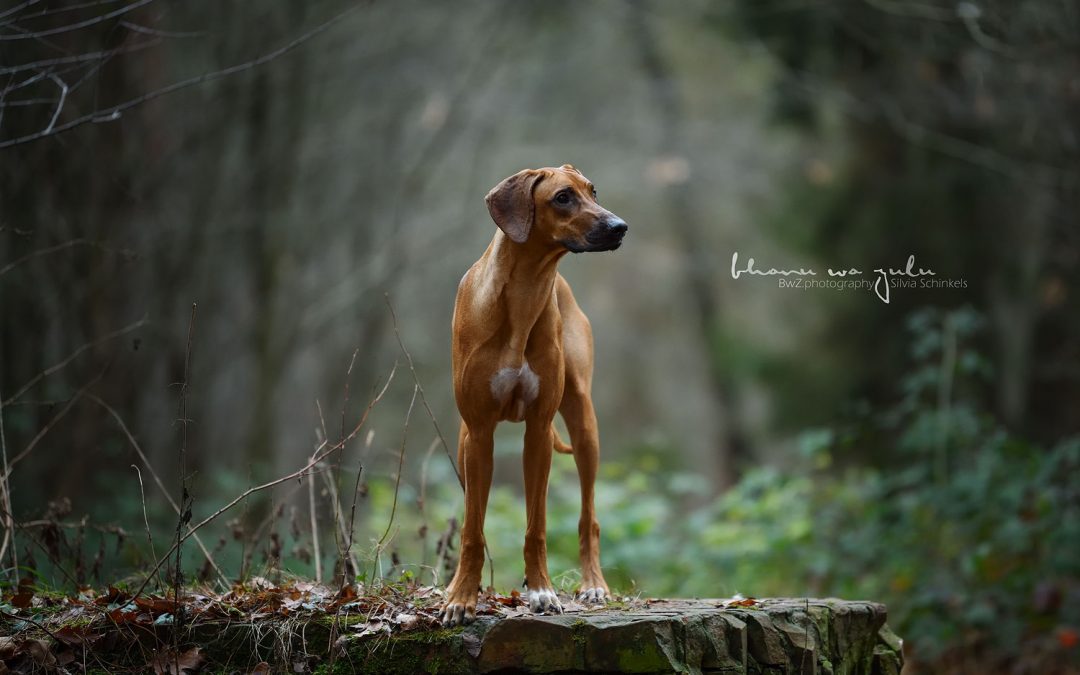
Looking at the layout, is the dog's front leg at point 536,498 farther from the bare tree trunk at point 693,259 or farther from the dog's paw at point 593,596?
the bare tree trunk at point 693,259

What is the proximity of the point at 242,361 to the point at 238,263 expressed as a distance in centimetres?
241

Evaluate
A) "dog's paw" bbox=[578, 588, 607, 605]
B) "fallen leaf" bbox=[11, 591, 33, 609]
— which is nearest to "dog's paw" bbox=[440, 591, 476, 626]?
"dog's paw" bbox=[578, 588, 607, 605]

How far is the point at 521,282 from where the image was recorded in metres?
4.51

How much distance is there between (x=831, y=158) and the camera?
603 inches

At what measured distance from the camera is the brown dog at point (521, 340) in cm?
439

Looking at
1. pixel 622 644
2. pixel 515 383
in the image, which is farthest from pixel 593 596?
pixel 515 383

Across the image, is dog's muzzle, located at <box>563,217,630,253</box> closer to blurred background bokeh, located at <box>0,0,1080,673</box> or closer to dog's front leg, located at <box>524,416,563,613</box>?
dog's front leg, located at <box>524,416,563,613</box>

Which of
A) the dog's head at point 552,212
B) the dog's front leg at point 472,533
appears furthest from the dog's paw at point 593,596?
the dog's head at point 552,212

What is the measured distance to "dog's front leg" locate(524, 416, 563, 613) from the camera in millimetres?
4582

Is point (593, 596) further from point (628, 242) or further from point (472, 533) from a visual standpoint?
point (628, 242)

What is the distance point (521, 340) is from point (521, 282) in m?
0.26

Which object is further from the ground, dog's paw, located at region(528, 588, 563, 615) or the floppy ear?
the floppy ear

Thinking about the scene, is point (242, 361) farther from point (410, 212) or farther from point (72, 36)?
point (72, 36)

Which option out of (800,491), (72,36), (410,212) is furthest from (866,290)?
(72,36)
